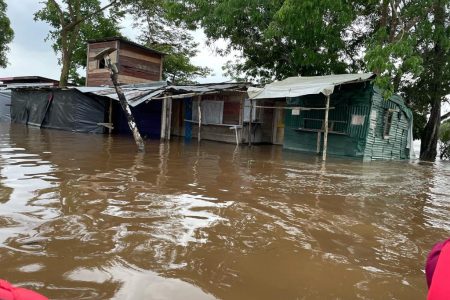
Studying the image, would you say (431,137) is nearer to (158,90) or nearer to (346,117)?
(346,117)

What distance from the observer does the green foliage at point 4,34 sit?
2847 centimetres

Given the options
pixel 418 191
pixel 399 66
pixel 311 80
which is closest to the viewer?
pixel 418 191

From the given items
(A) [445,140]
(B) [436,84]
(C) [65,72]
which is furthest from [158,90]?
(A) [445,140]

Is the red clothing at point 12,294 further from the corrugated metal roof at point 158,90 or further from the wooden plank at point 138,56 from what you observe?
the wooden plank at point 138,56

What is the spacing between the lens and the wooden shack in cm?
1812

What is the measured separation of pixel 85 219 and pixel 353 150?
1070cm

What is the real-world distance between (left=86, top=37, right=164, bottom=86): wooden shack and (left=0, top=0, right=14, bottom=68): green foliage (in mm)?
13237

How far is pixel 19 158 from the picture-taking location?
7758mm

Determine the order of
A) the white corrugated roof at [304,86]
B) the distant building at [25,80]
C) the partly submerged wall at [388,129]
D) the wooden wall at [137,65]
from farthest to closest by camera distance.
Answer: the distant building at [25,80], the wooden wall at [137,65], the partly submerged wall at [388,129], the white corrugated roof at [304,86]

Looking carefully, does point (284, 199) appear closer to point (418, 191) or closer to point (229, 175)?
point (229, 175)

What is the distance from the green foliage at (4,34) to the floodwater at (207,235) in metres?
26.8

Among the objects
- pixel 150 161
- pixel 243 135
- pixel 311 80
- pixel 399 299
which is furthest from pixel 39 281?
pixel 243 135

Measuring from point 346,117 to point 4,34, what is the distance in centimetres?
2704

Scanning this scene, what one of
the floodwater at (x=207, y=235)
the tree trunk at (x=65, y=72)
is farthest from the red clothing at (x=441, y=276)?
the tree trunk at (x=65, y=72)
